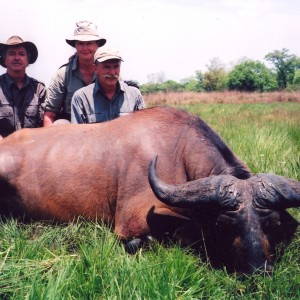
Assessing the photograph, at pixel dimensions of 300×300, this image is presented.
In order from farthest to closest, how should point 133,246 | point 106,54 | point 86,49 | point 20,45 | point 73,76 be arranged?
1. point 73,76
2. point 20,45
3. point 86,49
4. point 106,54
5. point 133,246

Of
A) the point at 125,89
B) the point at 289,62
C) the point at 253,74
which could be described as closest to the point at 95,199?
the point at 125,89

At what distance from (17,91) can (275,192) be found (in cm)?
529

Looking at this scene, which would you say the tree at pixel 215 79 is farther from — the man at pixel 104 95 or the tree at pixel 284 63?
the man at pixel 104 95

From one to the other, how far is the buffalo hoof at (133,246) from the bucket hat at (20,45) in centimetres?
450

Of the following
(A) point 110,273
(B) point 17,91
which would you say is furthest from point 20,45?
(A) point 110,273

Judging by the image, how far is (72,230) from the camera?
14.8 feet

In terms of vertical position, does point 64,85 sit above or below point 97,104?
above

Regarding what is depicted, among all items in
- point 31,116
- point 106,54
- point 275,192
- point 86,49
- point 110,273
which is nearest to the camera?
point 110,273

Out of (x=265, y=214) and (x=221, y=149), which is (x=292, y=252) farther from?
(x=221, y=149)

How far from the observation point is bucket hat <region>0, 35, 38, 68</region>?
729cm

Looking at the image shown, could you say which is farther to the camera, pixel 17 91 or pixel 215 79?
pixel 215 79

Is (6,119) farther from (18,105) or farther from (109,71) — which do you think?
(109,71)

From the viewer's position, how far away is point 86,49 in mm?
7266

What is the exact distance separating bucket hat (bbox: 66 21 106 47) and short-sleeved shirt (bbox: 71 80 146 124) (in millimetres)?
963
